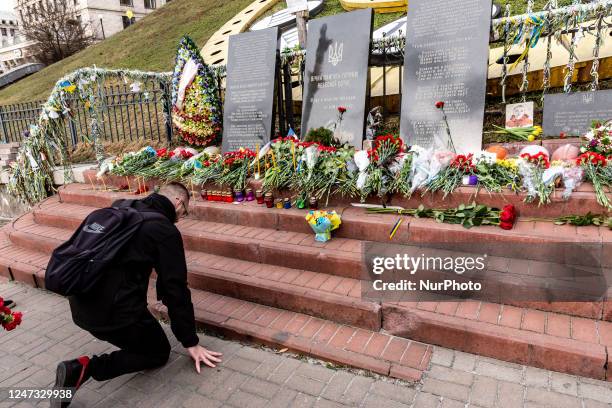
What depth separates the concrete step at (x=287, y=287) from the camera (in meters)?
3.07

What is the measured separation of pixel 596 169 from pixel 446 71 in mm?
2013

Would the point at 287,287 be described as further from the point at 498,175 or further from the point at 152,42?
the point at 152,42

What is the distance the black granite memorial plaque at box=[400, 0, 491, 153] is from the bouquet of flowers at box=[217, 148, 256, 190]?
204 centimetres

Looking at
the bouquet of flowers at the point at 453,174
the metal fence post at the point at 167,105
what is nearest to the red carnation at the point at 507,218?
the bouquet of flowers at the point at 453,174

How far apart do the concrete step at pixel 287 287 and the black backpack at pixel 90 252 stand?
1405 mm

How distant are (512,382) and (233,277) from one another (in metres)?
2.32

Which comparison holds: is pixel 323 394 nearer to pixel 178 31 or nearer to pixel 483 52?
pixel 483 52

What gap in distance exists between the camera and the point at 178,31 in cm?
1653

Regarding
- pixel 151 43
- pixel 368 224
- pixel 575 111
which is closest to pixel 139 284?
pixel 368 224

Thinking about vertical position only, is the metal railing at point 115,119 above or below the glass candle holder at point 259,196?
above

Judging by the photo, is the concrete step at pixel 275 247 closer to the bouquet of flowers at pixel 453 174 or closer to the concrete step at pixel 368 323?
the concrete step at pixel 368 323

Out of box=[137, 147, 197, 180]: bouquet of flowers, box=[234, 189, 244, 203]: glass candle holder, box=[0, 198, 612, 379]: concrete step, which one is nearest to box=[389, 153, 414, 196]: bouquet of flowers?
box=[0, 198, 612, 379]: concrete step

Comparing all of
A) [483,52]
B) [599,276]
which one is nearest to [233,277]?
[599,276]

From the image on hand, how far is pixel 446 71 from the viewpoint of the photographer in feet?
15.6
